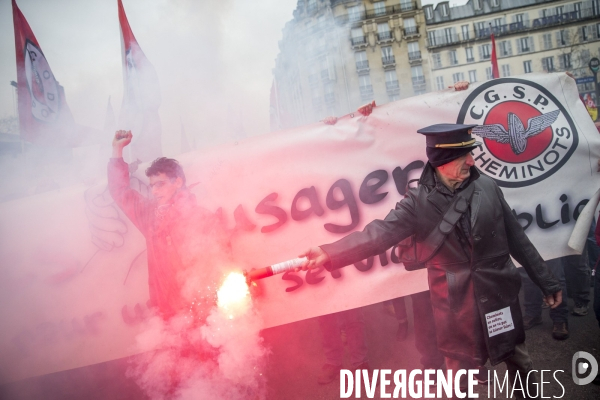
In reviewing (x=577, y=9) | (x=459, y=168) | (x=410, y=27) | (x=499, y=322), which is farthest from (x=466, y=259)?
(x=577, y=9)

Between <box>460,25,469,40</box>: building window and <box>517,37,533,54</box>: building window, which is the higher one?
<box>460,25,469,40</box>: building window

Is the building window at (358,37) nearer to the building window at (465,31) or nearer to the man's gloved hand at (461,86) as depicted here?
the building window at (465,31)

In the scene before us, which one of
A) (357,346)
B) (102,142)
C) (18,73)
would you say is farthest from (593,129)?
(18,73)

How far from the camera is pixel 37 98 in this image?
3.89m

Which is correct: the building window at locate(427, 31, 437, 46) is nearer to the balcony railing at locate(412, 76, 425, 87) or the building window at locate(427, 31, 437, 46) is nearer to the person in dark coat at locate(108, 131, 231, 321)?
the balcony railing at locate(412, 76, 425, 87)

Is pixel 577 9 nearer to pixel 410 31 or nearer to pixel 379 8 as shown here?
pixel 410 31

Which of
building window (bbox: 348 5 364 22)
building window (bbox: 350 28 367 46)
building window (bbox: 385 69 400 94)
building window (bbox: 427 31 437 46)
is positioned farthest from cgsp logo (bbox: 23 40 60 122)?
building window (bbox: 427 31 437 46)

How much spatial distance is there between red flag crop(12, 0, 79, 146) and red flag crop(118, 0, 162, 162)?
2.28ft

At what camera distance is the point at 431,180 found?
6.93 feet

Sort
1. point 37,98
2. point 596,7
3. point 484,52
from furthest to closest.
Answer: point 484,52 → point 596,7 → point 37,98

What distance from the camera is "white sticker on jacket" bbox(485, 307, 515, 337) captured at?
2.00 m

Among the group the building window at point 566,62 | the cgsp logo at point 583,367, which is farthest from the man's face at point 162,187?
the building window at point 566,62

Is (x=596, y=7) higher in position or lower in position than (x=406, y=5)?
lower

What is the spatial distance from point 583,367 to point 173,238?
327 centimetres
